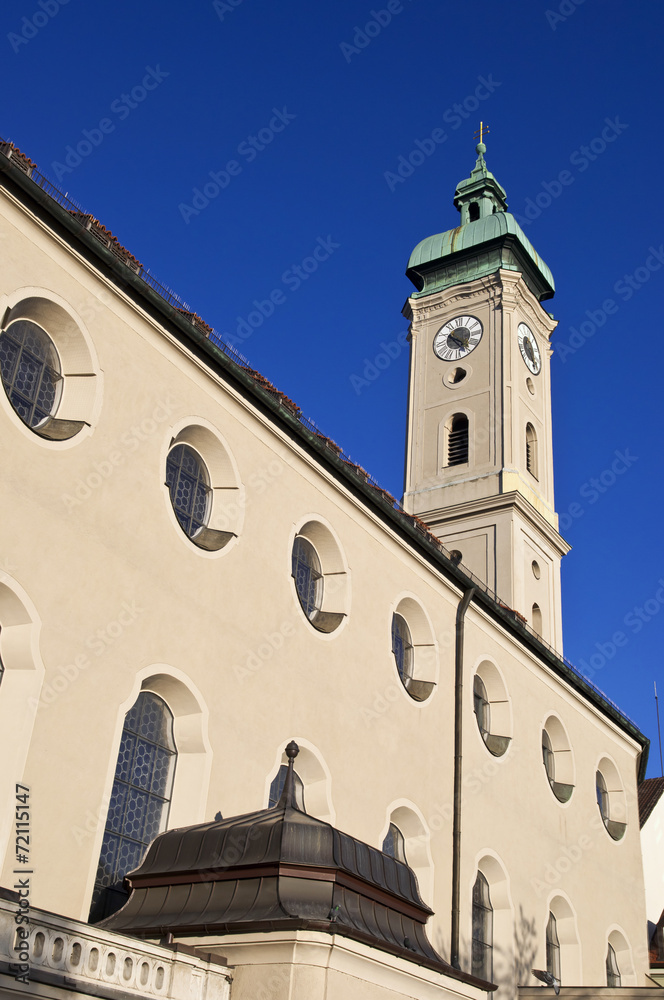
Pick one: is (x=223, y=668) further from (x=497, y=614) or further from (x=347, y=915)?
(x=497, y=614)

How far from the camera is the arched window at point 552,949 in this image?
23.6 m

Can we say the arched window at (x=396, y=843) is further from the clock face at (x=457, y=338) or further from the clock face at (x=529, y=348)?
the clock face at (x=529, y=348)

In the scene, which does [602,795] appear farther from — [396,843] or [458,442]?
[458,442]

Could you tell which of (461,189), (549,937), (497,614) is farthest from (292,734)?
(461,189)

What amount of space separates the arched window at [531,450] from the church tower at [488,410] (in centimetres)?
4

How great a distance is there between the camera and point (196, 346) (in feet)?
52.9

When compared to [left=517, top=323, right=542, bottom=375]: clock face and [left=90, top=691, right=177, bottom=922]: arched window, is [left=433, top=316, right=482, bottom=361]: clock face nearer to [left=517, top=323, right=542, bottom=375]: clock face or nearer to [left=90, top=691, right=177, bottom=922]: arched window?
[left=517, top=323, right=542, bottom=375]: clock face

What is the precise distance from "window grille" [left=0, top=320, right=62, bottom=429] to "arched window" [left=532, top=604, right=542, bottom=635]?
24282mm

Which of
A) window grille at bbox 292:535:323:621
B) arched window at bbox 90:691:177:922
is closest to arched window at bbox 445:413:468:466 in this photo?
window grille at bbox 292:535:323:621

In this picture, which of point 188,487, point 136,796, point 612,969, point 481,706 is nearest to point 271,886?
point 136,796

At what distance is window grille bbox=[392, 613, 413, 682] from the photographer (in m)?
20.8

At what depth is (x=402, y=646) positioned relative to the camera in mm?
21109

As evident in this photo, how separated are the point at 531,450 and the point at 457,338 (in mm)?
5241

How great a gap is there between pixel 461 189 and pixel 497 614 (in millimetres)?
28052
